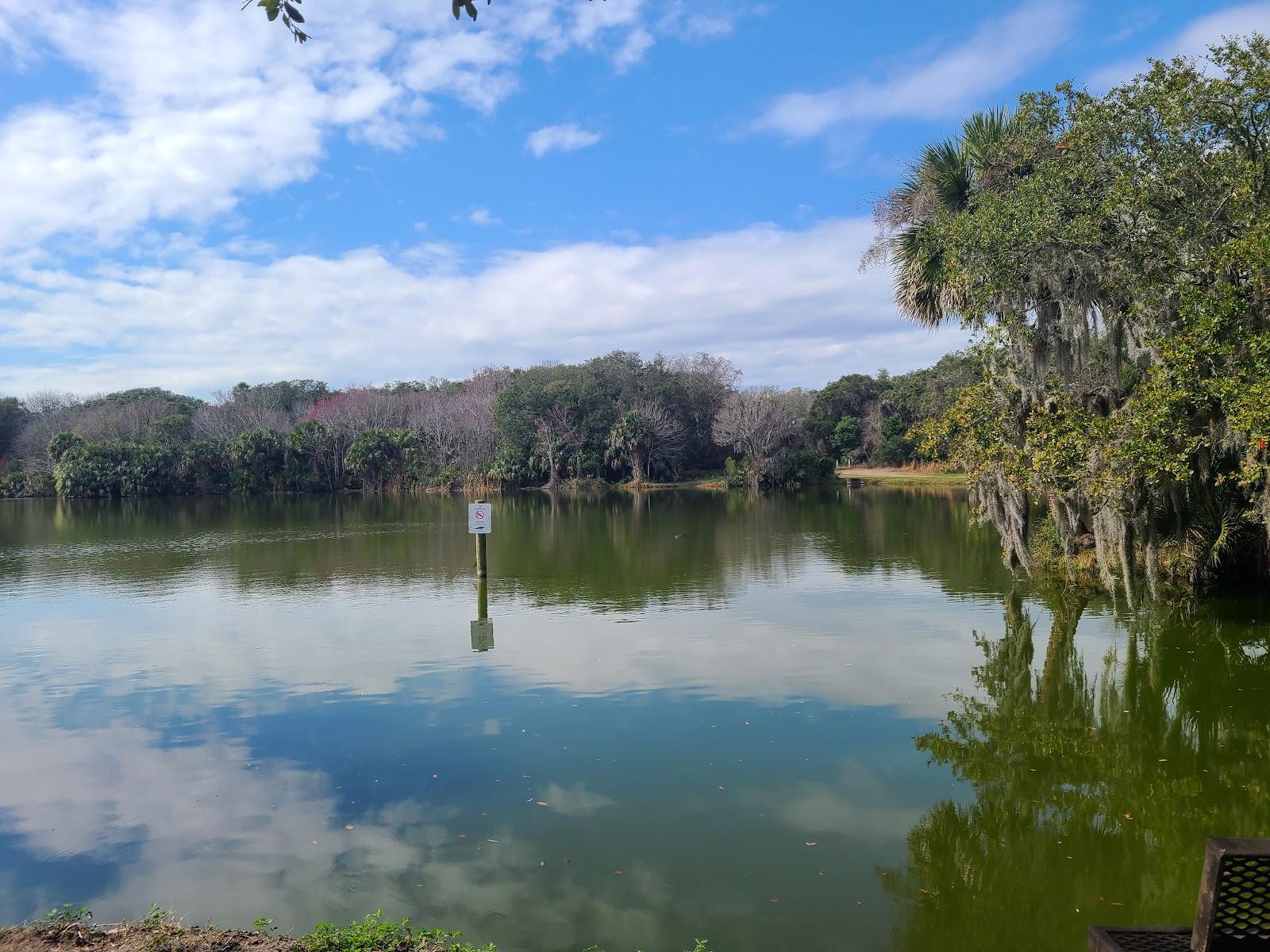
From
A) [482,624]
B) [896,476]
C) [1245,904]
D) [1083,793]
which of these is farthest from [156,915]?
[896,476]

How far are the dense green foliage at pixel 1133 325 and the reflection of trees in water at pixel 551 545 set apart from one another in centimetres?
401

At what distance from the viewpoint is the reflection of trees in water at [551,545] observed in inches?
749

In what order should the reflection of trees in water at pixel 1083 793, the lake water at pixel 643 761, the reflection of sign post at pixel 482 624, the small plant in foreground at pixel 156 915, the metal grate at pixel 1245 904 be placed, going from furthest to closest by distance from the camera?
the reflection of sign post at pixel 482 624 < the lake water at pixel 643 761 < the reflection of trees in water at pixel 1083 793 < the small plant in foreground at pixel 156 915 < the metal grate at pixel 1245 904

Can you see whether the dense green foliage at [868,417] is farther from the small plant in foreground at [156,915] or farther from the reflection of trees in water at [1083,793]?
the small plant in foreground at [156,915]

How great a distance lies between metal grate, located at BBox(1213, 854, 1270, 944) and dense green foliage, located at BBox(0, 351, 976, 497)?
5117 cm

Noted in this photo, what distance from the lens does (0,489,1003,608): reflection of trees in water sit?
19.0 meters

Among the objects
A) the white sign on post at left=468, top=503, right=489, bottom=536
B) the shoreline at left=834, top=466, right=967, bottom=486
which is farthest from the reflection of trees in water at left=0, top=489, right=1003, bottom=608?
the shoreline at left=834, top=466, right=967, bottom=486

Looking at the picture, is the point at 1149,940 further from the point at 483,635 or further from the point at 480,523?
the point at 480,523

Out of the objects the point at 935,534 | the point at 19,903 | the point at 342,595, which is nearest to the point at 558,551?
the point at 342,595

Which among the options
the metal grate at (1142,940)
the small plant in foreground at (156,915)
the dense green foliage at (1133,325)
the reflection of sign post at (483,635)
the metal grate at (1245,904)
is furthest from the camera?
the reflection of sign post at (483,635)

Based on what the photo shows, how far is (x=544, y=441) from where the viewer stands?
5875 centimetres

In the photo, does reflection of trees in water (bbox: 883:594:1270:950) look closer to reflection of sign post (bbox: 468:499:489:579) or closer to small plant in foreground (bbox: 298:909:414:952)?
small plant in foreground (bbox: 298:909:414:952)

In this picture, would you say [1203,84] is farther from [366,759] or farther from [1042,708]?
[366,759]

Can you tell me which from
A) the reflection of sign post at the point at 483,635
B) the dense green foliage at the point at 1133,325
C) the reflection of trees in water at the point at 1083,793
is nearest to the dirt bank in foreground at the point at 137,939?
the reflection of trees in water at the point at 1083,793
